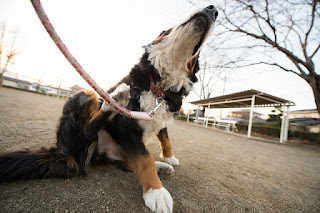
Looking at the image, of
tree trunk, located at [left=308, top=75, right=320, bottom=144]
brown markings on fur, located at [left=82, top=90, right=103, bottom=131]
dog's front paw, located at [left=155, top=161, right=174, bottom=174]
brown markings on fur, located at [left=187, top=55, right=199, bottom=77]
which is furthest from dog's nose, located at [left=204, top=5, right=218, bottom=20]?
tree trunk, located at [left=308, top=75, right=320, bottom=144]

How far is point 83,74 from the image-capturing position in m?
0.72

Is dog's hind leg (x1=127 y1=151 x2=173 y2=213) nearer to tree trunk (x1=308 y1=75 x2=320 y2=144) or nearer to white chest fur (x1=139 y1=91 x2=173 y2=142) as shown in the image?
white chest fur (x1=139 y1=91 x2=173 y2=142)

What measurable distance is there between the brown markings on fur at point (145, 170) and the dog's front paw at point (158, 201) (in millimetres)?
39

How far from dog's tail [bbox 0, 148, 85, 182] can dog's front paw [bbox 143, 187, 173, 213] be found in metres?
0.64

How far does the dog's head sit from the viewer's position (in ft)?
5.10

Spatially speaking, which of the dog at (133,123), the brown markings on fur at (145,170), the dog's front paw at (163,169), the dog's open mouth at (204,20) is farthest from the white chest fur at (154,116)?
the dog's open mouth at (204,20)

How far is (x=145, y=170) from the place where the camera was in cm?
126

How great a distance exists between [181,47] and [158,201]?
1479mm

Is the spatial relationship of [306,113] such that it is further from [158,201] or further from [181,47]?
[158,201]

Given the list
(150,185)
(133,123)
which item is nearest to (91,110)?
(133,123)

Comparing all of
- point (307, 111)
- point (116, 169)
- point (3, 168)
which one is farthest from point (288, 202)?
point (307, 111)

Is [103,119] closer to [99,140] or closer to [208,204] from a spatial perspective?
[99,140]

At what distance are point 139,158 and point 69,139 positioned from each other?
723mm

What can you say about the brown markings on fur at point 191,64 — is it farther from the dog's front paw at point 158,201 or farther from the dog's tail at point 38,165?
the dog's tail at point 38,165
